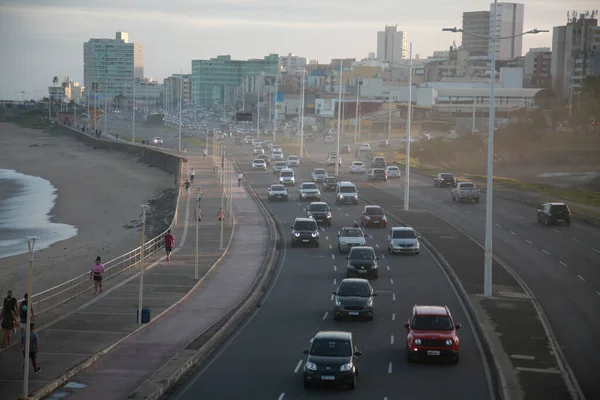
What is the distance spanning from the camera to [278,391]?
851 inches

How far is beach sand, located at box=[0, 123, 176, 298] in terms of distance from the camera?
166ft

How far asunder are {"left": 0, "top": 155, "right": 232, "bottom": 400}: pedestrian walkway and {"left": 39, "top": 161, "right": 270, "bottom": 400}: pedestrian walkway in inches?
19.8

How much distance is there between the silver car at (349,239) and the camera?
1791 inches

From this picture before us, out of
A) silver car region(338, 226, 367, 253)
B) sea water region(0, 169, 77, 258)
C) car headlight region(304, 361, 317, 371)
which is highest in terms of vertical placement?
car headlight region(304, 361, 317, 371)

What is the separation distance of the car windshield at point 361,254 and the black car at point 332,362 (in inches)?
629

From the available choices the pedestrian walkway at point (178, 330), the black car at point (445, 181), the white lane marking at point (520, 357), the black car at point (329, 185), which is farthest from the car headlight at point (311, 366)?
the black car at point (445, 181)

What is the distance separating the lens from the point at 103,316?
100 feet

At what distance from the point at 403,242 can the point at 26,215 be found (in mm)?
44052

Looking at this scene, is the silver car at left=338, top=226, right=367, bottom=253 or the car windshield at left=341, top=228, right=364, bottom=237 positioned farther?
the car windshield at left=341, top=228, right=364, bottom=237

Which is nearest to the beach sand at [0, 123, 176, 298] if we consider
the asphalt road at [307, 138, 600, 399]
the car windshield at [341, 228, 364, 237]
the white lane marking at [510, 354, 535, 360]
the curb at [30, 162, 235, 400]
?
the car windshield at [341, 228, 364, 237]

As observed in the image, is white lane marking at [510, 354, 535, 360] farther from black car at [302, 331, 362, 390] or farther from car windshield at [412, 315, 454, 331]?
black car at [302, 331, 362, 390]

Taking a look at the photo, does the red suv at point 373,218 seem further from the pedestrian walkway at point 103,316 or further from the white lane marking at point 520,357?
the white lane marking at point 520,357

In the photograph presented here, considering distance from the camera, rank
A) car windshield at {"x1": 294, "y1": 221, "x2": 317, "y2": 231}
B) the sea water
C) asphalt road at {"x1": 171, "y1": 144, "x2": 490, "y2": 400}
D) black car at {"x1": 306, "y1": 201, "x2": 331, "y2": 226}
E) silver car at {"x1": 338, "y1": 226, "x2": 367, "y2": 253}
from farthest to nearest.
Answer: the sea water
black car at {"x1": 306, "y1": 201, "x2": 331, "y2": 226}
car windshield at {"x1": 294, "y1": 221, "x2": 317, "y2": 231}
silver car at {"x1": 338, "y1": 226, "x2": 367, "y2": 253}
asphalt road at {"x1": 171, "y1": 144, "x2": 490, "y2": 400}

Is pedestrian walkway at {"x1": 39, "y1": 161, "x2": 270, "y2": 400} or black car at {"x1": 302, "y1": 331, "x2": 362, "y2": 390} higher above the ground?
black car at {"x1": 302, "y1": 331, "x2": 362, "y2": 390}
